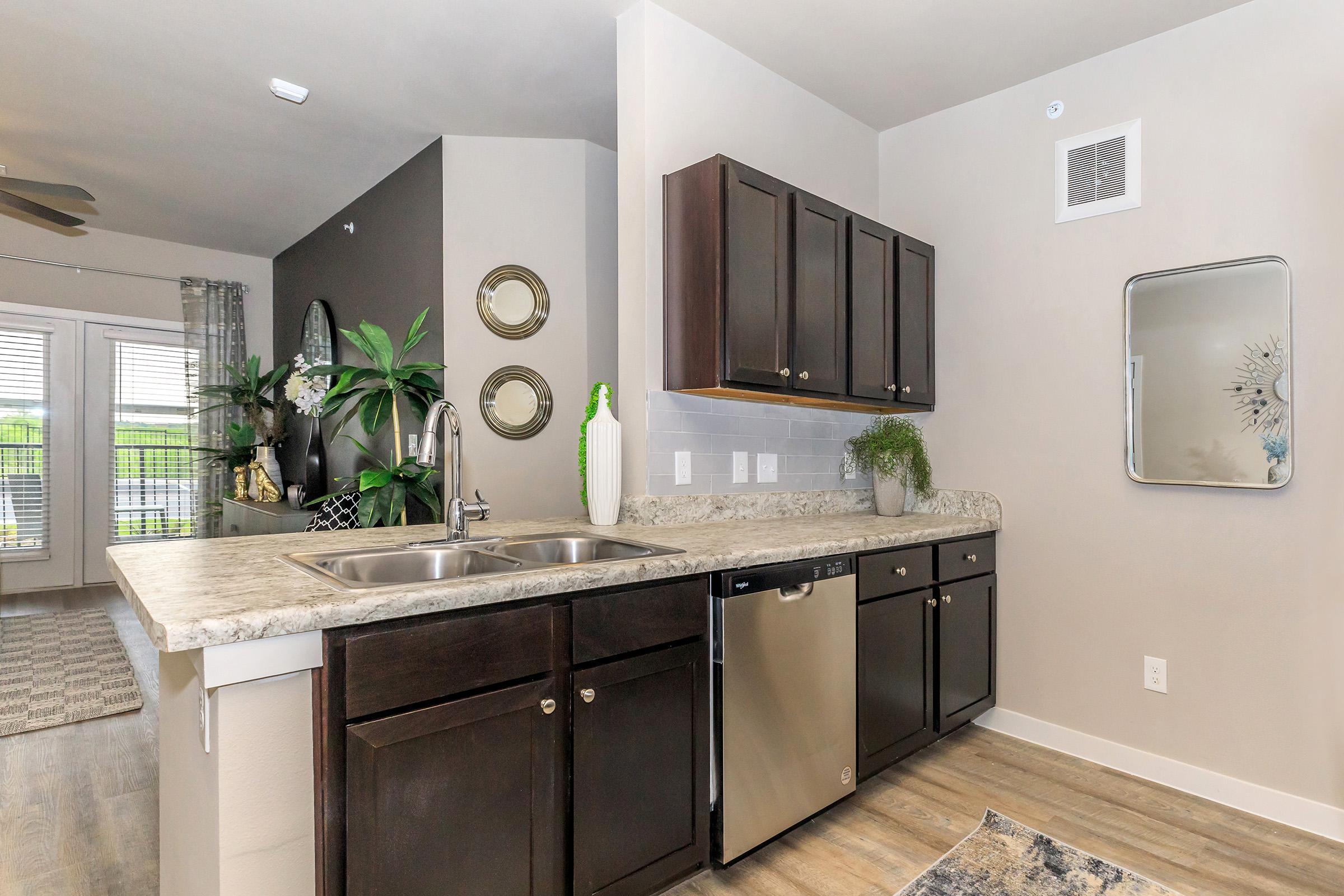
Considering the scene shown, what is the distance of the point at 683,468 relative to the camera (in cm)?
253

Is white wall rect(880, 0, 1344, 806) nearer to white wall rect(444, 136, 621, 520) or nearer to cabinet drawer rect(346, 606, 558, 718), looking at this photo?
white wall rect(444, 136, 621, 520)

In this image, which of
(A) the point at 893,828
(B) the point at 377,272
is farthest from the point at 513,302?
(A) the point at 893,828

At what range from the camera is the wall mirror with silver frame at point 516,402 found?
143 inches

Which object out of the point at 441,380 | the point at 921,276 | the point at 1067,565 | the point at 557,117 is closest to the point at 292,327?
the point at 441,380

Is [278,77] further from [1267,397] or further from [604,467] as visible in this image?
[1267,397]

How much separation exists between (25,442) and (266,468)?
1.94 m

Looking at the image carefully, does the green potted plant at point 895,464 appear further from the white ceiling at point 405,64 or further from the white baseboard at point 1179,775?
the white ceiling at point 405,64

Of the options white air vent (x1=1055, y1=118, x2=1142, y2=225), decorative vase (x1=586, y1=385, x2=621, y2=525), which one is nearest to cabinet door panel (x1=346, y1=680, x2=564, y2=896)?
decorative vase (x1=586, y1=385, x2=621, y2=525)

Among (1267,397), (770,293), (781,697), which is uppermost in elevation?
(770,293)

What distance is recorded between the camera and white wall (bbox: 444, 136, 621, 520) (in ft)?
11.8

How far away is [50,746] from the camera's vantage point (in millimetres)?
2688

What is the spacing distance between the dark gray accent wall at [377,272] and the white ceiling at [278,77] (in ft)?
0.55

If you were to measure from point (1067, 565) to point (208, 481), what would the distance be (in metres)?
6.24

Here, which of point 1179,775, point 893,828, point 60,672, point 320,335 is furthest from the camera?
point 320,335
